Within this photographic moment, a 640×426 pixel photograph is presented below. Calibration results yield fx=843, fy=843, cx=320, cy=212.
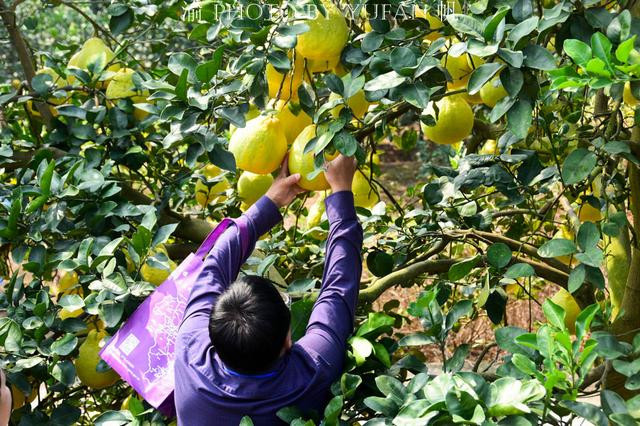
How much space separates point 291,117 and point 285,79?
14 cm

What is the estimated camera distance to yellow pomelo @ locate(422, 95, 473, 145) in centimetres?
192

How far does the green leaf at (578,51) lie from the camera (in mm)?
1207

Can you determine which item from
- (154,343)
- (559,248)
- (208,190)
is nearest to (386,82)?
(559,248)

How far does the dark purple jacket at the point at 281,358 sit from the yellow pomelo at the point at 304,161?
55mm

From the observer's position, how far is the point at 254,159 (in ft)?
5.64

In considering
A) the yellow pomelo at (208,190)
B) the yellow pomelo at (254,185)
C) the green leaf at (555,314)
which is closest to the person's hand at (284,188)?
the yellow pomelo at (254,185)

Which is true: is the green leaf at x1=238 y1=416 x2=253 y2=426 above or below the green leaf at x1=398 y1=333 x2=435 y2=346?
below

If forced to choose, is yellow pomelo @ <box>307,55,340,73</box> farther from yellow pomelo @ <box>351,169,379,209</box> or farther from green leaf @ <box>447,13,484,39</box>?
yellow pomelo @ <box>351,169,379,209</box>

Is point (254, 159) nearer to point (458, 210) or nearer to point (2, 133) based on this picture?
point (458, 210)

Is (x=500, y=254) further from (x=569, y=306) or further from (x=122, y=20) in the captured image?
(x=122, y=20)

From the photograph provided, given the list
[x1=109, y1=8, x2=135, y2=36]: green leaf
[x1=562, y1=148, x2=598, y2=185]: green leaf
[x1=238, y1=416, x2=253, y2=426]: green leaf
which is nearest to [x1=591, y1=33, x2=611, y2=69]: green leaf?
[x1=562, y1=148, x2=598, y2=185]: green leaf

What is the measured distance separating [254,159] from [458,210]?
661 millimetres

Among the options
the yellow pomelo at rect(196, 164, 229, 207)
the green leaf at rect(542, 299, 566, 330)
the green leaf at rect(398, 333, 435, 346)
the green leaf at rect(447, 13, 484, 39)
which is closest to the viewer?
the green leaf at rect(542, 299, 566, 330)

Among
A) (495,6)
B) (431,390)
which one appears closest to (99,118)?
(495,6)
